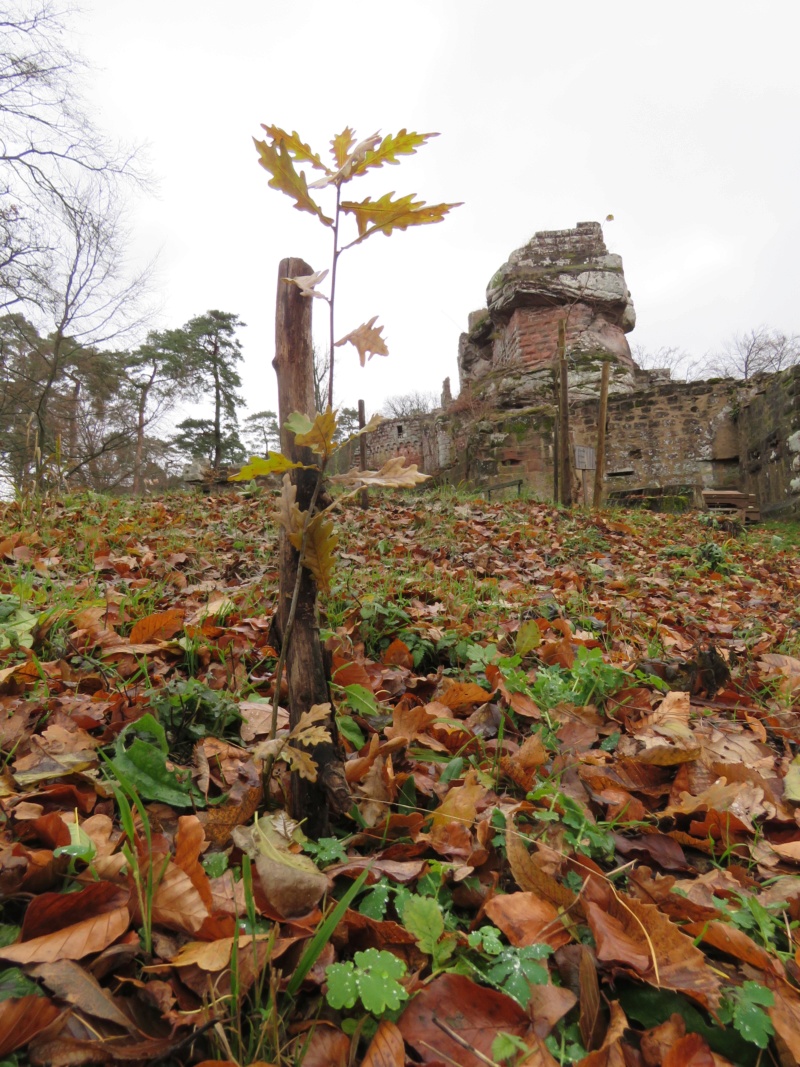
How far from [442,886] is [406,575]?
224 centimetres

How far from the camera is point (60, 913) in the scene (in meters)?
0.81

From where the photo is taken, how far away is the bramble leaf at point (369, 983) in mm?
759

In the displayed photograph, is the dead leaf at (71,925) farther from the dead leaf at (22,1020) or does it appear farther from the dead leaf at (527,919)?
the dead leaf at (527,919)

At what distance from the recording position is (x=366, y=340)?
106 cm

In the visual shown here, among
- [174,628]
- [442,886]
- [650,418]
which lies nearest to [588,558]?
[174,628]

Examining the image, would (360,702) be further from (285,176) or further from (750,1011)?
(285,176)

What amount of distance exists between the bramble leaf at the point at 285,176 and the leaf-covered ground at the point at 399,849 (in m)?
0.97

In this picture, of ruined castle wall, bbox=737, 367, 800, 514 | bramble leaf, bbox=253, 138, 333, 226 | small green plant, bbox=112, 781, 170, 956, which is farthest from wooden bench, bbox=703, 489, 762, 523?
small green plant, bbox=112, 781, 170, 956

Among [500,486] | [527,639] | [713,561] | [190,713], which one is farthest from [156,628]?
[500,486]

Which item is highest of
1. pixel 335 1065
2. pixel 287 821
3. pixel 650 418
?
pixel 650 418

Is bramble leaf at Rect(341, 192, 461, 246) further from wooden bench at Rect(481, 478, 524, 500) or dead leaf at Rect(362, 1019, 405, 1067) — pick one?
wooden bench at Rect(481, 478, 524, 500)

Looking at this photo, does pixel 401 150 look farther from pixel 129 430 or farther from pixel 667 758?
pixel 129 430

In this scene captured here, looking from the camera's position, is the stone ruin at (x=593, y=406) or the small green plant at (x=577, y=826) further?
the stone ruin at (x=593, y=406)

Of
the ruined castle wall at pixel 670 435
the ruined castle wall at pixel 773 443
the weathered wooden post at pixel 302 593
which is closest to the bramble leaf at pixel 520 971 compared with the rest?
the weathered wooden post at pixel 302 593
